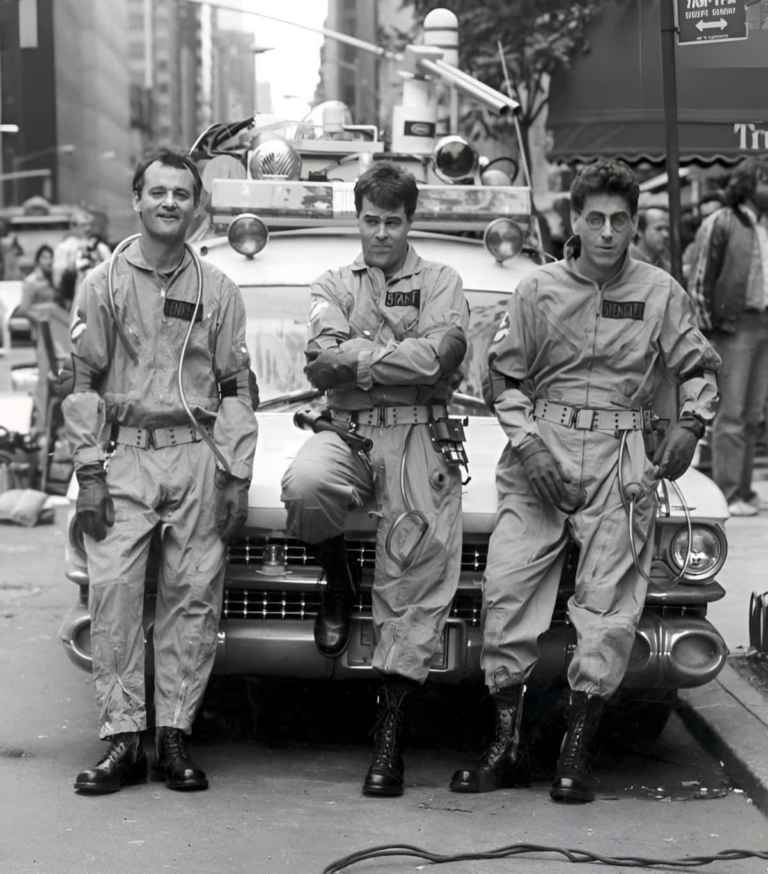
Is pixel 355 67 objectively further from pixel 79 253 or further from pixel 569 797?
pixel 569 797

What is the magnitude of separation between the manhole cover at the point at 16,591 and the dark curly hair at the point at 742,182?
5.13 meters

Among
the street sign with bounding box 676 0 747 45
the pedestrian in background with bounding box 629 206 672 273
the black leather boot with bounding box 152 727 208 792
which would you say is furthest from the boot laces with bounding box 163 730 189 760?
the pedestrian in background with bounding box 629 206 672 273

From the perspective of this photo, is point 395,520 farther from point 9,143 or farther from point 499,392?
point 9,143

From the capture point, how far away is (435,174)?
7.82 meters

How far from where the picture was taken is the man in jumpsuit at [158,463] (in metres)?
5.48

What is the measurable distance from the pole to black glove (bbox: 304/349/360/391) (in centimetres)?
233

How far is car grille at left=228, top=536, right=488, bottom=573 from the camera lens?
225 inches

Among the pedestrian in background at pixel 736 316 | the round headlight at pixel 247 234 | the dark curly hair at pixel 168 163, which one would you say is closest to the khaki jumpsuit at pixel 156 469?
the dark curly hair at pixel 168 163

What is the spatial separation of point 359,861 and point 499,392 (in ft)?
5.59

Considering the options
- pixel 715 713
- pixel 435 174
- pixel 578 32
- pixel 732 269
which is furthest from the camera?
pixel 578 32

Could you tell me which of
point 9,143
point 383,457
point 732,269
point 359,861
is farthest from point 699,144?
point 9,143

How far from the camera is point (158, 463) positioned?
221 inches

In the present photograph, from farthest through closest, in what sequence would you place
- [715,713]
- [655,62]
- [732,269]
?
[732,269]
[655,62]
[715,713]

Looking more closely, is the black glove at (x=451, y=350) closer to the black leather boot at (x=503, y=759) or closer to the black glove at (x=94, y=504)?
the black leather boot at (x=503, y=759)
